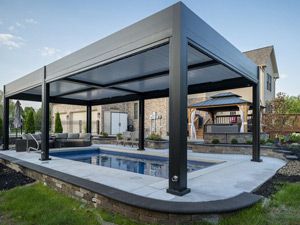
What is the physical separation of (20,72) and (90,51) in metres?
14.0

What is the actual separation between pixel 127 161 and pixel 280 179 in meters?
6.08

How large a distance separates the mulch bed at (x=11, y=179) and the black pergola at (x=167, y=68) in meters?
1.23

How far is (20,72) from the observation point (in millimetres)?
17109

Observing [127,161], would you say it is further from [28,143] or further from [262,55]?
[262,55]

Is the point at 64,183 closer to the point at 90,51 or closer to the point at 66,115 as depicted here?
the point at 90,51

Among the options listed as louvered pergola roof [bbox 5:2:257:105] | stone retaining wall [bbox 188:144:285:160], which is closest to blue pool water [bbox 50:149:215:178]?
stone retaining wall [bbox 188:144:285:160]

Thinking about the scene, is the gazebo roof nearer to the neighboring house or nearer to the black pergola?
the neighboring house

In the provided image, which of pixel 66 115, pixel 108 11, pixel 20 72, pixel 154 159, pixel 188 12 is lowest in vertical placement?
pixel 154 159

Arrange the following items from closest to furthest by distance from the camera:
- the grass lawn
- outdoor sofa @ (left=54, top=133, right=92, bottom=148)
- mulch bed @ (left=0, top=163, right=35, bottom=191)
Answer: the grass lawn → mulch bed @ (left=0, top=163, right=35, bottom=191) → outdoor sofa @ (left=54, top=133, right=92, bottom=148)

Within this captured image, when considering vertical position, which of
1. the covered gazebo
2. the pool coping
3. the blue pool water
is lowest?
the blue pool water

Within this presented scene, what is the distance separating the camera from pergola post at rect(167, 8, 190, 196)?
3.87 m

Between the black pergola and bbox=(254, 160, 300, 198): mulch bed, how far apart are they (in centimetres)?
118

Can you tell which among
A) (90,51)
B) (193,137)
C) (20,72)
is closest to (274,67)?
(193,137)

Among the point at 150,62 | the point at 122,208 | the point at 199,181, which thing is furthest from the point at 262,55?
the point at 122,208
